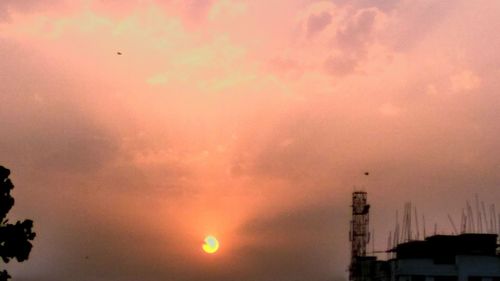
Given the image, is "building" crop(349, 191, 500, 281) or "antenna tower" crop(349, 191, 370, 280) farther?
"antenna tower" crop(349, 191, 370, 280)

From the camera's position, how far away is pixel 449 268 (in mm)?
80875

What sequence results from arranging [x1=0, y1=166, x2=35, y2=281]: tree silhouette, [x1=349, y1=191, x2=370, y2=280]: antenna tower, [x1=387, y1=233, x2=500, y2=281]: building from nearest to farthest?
1. [x1=0, y1=166, x2=35, y2=281]: tree silhouette
2. [x1=387, y1=233, x2=500, y2=281]: building
3. [x1=349, y1=191, x2=370, y2=280]: antenna tower

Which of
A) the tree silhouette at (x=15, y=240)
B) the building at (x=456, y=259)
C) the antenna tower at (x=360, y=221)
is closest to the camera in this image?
the tree silhouette at (x=15, y=240)

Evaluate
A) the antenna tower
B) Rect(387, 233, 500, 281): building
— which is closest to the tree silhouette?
Rect(387, 233, 500, 281): building

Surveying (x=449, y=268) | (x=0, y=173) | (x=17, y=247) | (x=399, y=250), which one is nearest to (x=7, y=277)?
(x=17, y=247)

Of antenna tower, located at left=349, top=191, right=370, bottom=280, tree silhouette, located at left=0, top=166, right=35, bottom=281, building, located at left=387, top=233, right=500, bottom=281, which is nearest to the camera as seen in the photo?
tree silhouette, located at left=0, top=166, right=35, bottom=281

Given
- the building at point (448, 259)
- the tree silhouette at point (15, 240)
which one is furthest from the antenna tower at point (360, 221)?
the tree silhouette at point (15, 240)

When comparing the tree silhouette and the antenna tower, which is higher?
the antenna tower

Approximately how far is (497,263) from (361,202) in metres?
47.6

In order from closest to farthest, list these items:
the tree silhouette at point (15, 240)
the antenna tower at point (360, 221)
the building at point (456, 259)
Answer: the tree silhouette at point (15, 240) < the building at point (456, 259) < the antenna tower at point (360, 221)

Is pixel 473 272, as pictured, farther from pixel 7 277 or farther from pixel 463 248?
pixel 7 277

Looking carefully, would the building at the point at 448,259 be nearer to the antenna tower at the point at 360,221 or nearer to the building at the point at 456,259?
the building at the point at 456,259

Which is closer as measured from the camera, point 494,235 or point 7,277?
point 7,277

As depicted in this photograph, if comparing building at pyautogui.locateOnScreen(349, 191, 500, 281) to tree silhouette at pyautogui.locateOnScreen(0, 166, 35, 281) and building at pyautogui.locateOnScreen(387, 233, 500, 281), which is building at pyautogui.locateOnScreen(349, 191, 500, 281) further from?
tree silhouette at pyautogui.locateOnScreen(0, 166, 35, 281)
